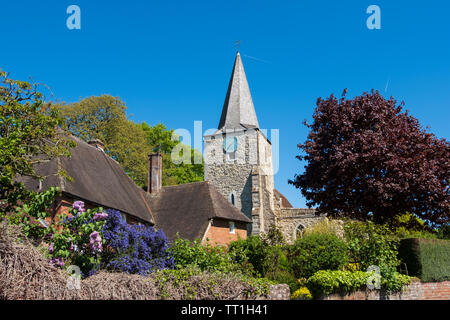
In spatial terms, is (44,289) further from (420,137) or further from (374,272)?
(420,137)

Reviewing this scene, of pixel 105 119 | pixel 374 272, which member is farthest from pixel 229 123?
pixel 374 272

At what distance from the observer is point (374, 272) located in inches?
560

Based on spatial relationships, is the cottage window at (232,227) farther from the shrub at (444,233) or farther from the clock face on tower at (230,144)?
the clock face on tower at (230,144)

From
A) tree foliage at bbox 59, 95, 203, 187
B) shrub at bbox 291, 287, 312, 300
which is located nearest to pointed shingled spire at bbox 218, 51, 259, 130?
tree foliage at bbox 59, 95, 203, 187

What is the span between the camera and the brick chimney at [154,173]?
2888 centimetres

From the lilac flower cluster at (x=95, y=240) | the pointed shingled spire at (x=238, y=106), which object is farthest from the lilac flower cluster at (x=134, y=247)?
the pointed shingled spire at (x=238, y=106)

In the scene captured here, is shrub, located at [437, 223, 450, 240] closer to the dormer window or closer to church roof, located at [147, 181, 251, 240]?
church roof, located at [147, 181, 251, 240]

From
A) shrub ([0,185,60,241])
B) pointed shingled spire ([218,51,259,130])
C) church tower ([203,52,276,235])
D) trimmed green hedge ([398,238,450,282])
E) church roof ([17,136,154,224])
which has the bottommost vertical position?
→ trimmed green hedge ([398,238,450,282])

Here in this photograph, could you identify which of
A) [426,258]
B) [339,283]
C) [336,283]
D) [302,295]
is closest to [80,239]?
[302,295]

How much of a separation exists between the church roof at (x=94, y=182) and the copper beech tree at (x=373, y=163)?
9.37 m

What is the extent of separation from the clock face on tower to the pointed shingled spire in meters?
1.16

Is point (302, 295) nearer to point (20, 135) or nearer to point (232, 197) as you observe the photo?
point (20, 135)

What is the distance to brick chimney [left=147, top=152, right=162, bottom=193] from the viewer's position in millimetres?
28875
